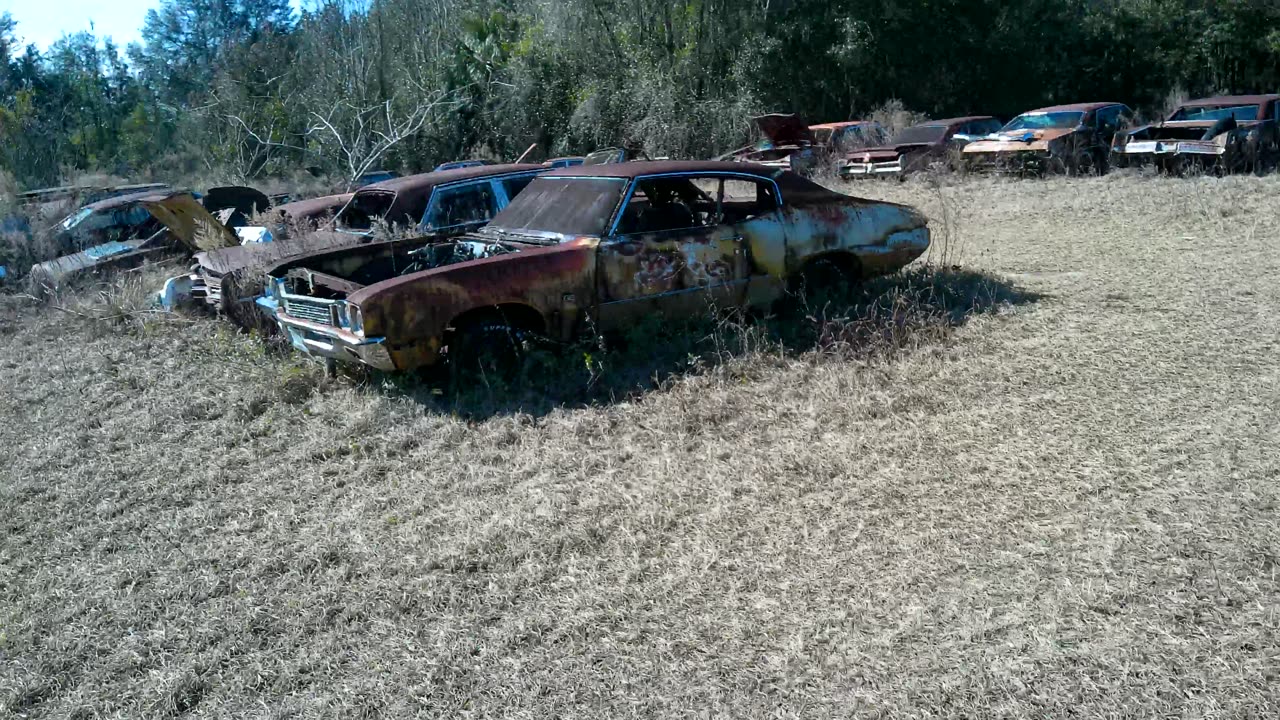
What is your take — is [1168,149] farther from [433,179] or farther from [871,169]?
[433,179]

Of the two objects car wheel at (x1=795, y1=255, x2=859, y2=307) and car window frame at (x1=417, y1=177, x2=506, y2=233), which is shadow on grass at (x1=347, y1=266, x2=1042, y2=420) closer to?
car wheel at (x1=795, y1=255, x2=859, y2=307)

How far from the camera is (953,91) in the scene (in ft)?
89.8

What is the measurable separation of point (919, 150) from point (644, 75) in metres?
10.4

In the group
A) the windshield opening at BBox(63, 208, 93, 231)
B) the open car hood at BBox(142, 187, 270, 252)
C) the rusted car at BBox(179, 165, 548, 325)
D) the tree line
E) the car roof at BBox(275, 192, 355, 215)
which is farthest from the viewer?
the tree line

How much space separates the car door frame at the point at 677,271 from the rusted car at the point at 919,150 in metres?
10.1

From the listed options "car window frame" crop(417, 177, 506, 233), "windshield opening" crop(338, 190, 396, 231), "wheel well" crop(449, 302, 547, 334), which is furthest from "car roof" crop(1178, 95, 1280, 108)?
"wheel well" crop(449, 302, 547, 334)

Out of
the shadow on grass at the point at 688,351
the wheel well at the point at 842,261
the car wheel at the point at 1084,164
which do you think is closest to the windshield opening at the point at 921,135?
the car wheel at the point at 1084,164

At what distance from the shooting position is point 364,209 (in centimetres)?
964

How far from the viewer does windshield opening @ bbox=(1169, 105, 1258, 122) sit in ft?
49.6

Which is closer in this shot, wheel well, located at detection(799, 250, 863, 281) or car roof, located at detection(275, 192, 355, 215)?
wheel well, located at detection(799, 250, 863, 281)

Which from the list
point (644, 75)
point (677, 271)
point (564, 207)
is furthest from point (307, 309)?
point (644, 75)

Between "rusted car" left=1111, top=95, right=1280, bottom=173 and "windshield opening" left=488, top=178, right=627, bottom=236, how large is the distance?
1120 cm

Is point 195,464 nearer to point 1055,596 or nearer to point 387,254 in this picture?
point 387,254

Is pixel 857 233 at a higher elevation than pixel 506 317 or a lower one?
higher
